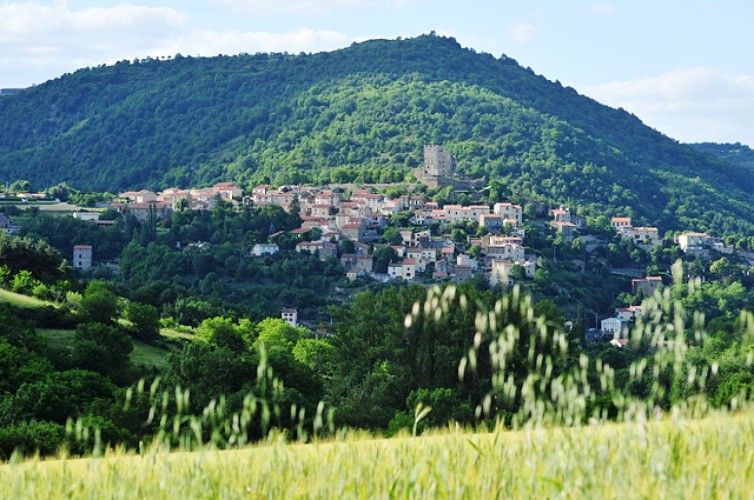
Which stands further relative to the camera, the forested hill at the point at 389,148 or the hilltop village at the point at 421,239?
the forested hill at the point at 389,148

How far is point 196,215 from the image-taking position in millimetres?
97750

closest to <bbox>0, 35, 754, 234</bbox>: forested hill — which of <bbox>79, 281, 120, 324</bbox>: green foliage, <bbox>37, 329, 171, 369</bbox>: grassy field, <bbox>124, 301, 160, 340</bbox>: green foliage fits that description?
<bbox>124, 301, 160, 340</bbox>: green foliage

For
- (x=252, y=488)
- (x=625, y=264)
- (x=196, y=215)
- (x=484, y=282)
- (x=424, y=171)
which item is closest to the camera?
(x=252, y=488)

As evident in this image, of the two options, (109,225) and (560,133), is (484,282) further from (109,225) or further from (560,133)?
(560,133)

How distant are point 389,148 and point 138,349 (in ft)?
391

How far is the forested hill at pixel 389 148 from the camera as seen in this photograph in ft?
477

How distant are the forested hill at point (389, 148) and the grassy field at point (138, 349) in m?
83.2

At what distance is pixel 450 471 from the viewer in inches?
158

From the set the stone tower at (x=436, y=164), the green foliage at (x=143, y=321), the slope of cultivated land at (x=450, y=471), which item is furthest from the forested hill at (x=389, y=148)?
the slope of cultivated land at (x=450, y=471)

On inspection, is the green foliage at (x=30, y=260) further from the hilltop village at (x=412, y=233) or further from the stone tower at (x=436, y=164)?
the stone tower at (x=436, y=164)

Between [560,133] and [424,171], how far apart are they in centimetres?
4396

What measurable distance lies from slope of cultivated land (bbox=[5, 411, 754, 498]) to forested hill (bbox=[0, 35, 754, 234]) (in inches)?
4459

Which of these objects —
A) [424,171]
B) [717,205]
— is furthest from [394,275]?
[717,205]

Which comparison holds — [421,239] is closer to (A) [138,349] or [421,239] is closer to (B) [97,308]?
(B) [97,308]
